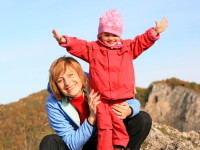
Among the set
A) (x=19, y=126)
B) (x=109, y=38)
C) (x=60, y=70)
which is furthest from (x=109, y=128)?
(x=19, y=126)

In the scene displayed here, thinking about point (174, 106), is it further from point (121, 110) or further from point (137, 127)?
point (121, 110)

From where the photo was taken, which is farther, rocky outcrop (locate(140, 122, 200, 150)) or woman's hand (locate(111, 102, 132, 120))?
rocky outcrop (locate(140, 122, 200, 150))

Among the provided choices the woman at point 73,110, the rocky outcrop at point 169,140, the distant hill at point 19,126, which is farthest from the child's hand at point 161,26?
the distant hill at point 19,126

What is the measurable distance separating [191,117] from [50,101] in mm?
10728

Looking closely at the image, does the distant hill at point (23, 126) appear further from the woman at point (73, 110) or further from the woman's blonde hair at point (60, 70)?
the woman's blonde hair at point (60, 70)

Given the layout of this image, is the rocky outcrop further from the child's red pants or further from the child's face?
the child's face

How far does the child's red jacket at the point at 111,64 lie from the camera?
3.04 m

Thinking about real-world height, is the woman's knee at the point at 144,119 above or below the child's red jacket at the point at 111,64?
below

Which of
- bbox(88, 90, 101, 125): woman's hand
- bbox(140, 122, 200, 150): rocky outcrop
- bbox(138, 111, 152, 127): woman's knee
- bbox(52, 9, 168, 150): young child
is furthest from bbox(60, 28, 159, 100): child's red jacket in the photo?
bbox(140, 122, 200, 150): rocky outcrop

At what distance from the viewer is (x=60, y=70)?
2959 millimetres

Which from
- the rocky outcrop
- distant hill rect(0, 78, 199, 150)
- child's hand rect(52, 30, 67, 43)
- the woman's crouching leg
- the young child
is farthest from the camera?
distant hill rect(0, 78, 199, 150)

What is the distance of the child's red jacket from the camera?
304 centimetres

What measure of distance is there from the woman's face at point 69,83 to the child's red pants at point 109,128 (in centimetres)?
27

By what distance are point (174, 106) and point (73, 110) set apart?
1161 centimetres
